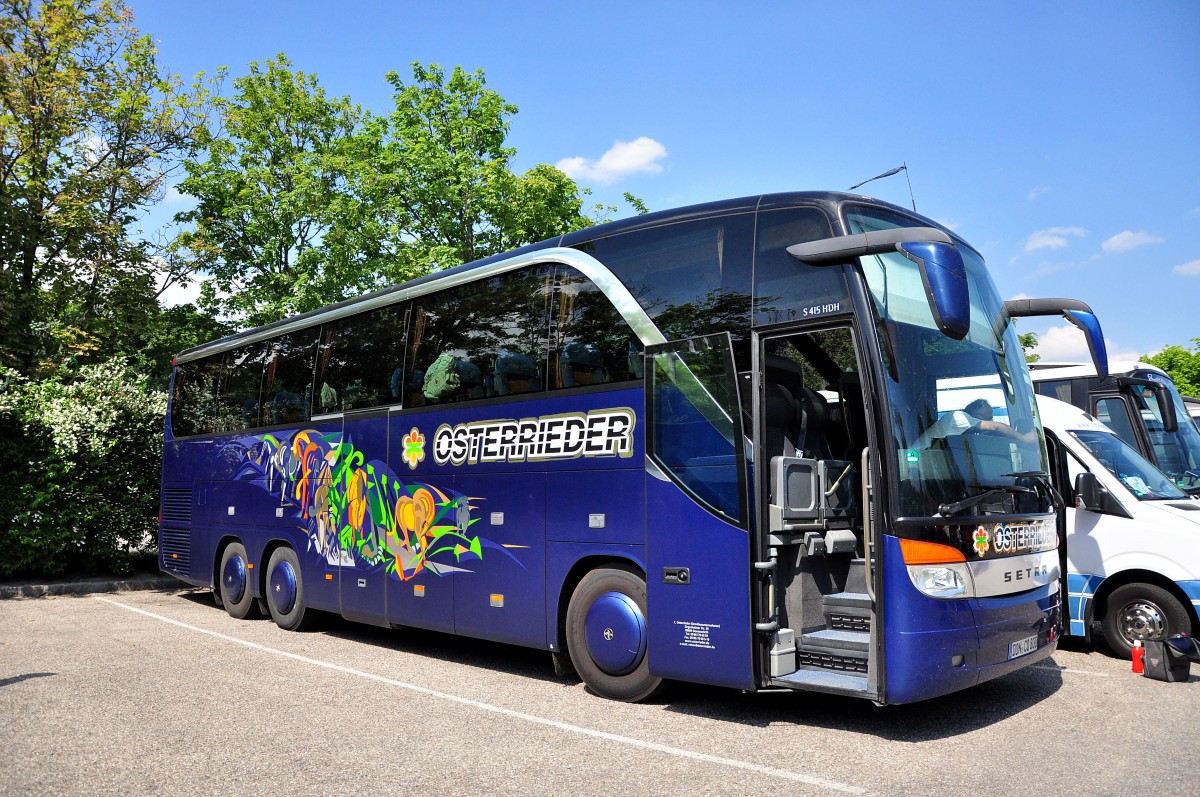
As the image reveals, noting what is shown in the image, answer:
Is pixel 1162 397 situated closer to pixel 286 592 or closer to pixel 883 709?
pixel 883 709

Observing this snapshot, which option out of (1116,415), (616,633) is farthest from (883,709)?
(1116,415)

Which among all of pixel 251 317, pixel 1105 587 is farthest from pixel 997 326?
pixel 251 317

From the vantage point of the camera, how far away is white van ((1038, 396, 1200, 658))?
8.73m

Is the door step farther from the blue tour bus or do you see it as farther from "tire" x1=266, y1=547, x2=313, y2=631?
"tire" x1=266, y1=547, x2=313, y2=631

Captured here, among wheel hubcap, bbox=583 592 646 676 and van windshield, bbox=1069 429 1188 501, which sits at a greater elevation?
van windshield, bbox=1069 429 1188 501

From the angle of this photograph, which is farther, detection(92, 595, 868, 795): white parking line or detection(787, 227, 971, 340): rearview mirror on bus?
detection(787, 227, 971, 340): rearview mirror on bus

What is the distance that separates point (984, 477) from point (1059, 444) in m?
3.87

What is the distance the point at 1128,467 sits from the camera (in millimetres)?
9578

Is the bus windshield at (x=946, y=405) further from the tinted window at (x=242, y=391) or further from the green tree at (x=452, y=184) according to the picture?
the green tree at (x=452, y=184)

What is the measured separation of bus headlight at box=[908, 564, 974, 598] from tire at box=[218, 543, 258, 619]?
9542 millimetres

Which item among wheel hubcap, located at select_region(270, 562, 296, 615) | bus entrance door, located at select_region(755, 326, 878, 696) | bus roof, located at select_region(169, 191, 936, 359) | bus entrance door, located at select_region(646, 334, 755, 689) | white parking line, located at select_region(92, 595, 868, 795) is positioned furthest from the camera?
wheel hubcap, located at select_region(270, 562, 296, 615)

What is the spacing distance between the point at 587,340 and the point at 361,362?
3.93 metres

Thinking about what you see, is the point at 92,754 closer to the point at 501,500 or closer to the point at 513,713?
the point at 513,713

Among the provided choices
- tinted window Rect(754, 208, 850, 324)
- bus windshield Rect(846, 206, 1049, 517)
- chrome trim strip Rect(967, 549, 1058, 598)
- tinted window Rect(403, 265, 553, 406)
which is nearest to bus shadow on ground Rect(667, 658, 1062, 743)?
chrome trim strip Rect(967, 549, 1058, 598)
